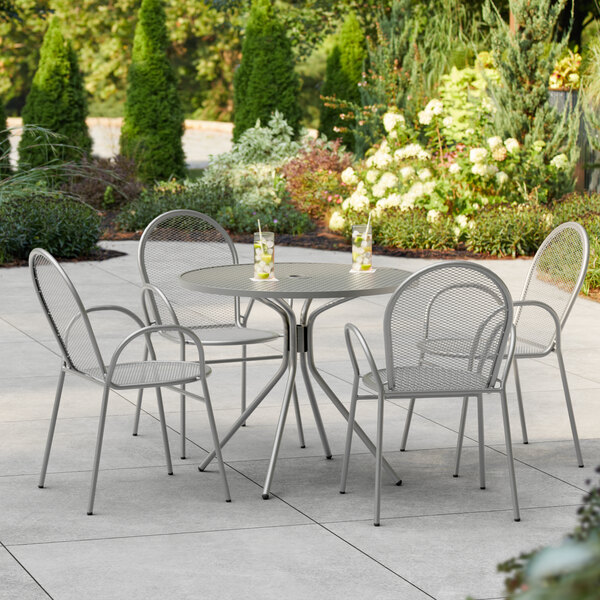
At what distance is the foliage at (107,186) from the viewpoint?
1583 cm

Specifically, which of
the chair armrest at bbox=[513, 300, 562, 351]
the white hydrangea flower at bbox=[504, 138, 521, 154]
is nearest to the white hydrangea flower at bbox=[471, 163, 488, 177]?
the white hydrangea flower at bbox=[504, 138, 521, 154]

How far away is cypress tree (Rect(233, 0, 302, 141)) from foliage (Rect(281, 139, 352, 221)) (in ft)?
7.88

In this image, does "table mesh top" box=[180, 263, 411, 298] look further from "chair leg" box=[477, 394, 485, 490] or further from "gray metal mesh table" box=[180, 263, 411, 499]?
"chair leg" box=[477, 394, 485, 490]

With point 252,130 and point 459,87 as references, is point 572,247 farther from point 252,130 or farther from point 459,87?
point 252,130

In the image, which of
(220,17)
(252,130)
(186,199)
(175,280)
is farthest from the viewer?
(220,17)

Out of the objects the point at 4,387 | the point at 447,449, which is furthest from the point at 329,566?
the point at 4,387

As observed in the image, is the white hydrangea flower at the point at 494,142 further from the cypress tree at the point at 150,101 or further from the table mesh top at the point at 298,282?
the table mesh top at the point at 298,282

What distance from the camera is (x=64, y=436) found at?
5.23m

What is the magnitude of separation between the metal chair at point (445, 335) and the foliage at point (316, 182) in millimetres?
9735

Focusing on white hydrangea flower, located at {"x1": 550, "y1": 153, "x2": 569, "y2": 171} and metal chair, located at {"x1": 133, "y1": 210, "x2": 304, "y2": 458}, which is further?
white hydrangea flower, located at {"x1": 550, "y1": 153, "x2": 569, "y2": 171}

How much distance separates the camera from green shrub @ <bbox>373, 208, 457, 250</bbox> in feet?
40.3

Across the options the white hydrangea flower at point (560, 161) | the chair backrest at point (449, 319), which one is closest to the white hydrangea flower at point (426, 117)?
the white hydrangea flower at point (560, 161)

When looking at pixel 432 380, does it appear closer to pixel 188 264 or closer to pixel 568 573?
pixel 188 264

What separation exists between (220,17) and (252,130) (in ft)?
54.0
